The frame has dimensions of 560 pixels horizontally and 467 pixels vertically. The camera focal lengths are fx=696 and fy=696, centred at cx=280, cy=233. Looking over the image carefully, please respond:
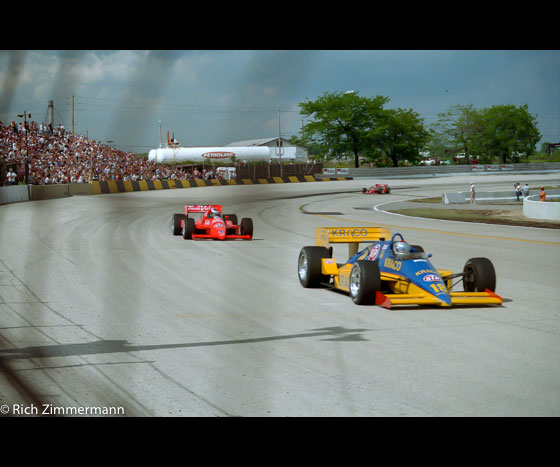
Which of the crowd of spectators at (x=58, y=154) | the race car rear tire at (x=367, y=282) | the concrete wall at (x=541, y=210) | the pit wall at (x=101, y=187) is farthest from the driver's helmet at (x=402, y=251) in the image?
the pit wall at (x=101, y=187)

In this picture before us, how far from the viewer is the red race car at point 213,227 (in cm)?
1908

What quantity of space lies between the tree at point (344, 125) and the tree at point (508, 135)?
15.9 meters

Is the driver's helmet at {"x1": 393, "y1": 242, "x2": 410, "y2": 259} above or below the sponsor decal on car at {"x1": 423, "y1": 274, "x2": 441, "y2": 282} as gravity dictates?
above

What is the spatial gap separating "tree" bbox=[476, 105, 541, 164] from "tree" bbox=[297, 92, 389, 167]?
1585cm

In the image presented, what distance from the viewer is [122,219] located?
2567 cm

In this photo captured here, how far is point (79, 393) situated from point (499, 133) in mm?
84707

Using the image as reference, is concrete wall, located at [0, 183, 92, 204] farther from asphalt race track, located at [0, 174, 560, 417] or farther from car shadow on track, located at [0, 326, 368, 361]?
car shadow on track, located at [0, 326, 368, 361]

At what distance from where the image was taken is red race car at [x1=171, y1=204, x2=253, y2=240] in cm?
1908

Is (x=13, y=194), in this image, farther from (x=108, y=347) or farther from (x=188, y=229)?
(x=108, y=347)

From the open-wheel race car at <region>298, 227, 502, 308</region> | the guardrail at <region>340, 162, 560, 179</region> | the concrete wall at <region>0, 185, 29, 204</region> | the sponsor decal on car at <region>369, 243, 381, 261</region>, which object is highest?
the guardrail at <region>340, 162, 560, 179</region>

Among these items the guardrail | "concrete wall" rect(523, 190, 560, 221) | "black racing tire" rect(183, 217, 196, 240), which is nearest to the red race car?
"black racing tire" rect(183, 217, 196, 240)

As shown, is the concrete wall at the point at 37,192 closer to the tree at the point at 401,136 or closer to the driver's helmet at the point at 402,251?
the driver's helmet at the point at 402,251
